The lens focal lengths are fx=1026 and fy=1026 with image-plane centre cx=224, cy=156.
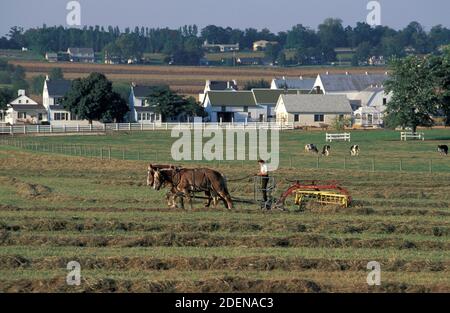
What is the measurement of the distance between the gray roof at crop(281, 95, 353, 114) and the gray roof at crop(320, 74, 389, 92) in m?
22.3

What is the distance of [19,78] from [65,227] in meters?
169

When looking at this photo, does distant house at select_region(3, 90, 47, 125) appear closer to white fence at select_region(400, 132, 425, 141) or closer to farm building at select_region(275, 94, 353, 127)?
farm building at select_region(275, 94, 353, 127)

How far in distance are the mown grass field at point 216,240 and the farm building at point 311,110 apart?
230ft

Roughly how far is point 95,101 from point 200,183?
76535mm

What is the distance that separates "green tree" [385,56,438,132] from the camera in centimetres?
8112

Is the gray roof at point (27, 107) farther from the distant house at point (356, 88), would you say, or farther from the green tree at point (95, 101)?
the distant house at point (356, 88)

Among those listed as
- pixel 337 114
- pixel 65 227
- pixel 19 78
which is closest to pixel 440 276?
pixel 65 227

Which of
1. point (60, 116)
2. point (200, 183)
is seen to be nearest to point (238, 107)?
point (60, 116)

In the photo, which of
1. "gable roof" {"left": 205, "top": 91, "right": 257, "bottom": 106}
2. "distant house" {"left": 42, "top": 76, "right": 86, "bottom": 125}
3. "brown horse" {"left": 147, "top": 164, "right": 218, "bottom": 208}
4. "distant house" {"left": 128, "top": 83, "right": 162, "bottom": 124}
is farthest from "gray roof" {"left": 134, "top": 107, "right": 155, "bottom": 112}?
"brown horse" {"left": 147, "top": 164, "right": 218, "bottom": 208}

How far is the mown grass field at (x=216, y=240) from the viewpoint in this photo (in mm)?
19203

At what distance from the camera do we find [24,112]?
127 meters

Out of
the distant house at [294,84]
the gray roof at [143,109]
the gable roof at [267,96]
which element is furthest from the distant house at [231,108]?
the distant house at [294,84]

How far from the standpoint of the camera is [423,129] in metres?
101

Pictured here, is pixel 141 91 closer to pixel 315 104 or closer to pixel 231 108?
pixel 231 108
